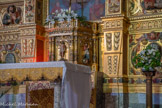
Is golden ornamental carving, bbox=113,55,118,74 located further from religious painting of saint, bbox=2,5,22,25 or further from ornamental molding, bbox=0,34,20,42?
religious painting of saint, bbox=2,5,22,25

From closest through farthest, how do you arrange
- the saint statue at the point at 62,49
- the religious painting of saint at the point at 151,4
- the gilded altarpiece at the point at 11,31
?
the religious painting of saint at the point at 151,4
the saint statue at the point at 62,49
the gilded altarpiece at the point at 11,31

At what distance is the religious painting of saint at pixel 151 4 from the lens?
41.6 feet

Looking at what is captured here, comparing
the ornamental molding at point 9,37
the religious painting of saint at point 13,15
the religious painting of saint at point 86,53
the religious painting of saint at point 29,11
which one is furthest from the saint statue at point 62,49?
the religious painting of saint at point 13,15

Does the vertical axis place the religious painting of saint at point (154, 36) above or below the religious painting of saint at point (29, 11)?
below

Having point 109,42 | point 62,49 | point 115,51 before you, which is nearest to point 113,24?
point 109,42

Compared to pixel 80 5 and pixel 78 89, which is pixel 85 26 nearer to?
pixel 80 5

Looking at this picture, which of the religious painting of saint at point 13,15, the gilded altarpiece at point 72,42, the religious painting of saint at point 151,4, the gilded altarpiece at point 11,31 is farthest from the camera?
the religious painting of saint at point 13,15

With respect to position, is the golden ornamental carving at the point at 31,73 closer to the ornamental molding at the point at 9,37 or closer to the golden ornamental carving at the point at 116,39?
the golden ornamental carving at the point at 116,39

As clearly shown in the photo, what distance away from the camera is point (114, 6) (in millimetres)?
13023

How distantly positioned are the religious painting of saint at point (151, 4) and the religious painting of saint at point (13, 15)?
19.9 feet

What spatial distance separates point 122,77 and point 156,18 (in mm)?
2742

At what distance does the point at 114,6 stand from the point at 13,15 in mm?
5261

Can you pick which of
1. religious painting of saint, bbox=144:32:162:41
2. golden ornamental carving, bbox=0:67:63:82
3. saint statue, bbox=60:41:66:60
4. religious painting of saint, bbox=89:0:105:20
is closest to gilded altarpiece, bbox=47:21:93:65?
saint statue, bbox=60:41:66:60

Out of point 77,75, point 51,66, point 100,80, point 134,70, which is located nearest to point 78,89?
point 77,75
